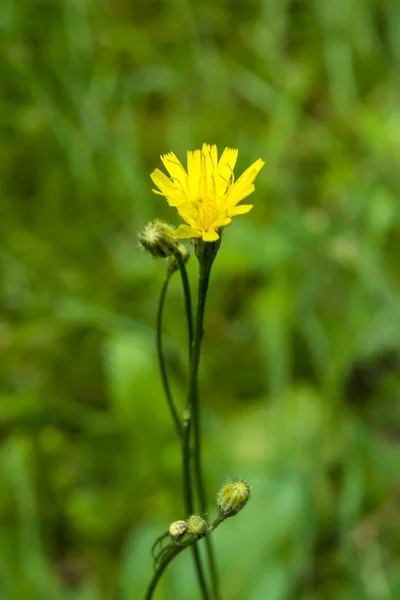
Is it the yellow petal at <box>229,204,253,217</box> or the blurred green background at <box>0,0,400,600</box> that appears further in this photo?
the blurred green background at <box>0,0,400,600</box>

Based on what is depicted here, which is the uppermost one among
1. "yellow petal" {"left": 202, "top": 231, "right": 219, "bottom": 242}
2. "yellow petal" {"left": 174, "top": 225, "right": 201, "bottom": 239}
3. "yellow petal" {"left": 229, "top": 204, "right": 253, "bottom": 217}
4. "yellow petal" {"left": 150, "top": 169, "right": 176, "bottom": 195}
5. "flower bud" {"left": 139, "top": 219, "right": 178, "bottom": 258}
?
"yellow petal" {"left": 150, "top": 169, "right": 176, "bottom": 195}

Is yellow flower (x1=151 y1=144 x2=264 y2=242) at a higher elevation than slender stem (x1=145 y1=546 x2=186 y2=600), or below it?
higher

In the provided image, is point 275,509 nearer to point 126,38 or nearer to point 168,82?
point 168,82

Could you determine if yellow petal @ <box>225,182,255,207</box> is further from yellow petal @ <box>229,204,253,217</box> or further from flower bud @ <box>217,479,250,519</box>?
flower bud @ <box>217,479,250,519</box>

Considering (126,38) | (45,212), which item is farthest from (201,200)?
(126,38)

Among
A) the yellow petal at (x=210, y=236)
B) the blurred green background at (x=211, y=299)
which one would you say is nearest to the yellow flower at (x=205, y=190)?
the yellow petal at (x=210, y=236)

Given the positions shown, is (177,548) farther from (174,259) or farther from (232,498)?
(174,259)

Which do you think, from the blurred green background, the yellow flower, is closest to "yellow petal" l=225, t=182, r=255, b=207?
the yellow flower

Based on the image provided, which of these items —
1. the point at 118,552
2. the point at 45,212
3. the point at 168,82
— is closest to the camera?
the point at 118,552

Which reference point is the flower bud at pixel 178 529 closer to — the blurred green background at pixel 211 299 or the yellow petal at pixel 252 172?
the yellow petal at pixel 252 172
